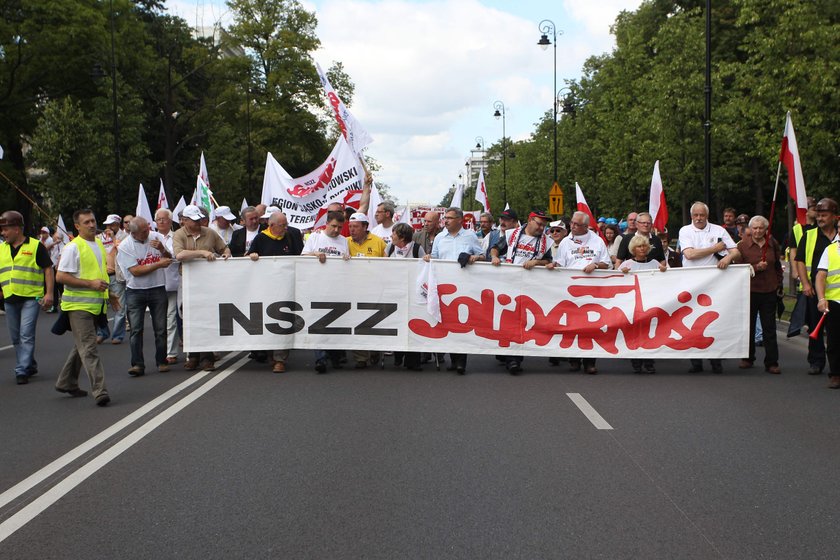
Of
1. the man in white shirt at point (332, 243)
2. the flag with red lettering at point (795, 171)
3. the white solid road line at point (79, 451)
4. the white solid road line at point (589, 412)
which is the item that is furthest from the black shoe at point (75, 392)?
the flag with red lettering at point (795, 171)

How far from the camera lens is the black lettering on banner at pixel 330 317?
11305 millimetres

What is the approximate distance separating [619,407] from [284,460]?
11.5 feet

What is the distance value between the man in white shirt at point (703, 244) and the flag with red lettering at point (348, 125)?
6.27 meters

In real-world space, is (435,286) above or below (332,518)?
above

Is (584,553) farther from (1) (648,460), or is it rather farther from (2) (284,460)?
(2) (284,460)

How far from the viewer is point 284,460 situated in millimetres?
6477

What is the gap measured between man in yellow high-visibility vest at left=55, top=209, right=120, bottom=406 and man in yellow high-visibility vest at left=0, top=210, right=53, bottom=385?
5.63 ft

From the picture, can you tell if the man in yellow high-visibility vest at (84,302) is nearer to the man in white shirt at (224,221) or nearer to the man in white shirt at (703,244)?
the man in white shirt at (224,221)

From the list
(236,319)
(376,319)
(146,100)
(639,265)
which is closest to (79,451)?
(236,319)

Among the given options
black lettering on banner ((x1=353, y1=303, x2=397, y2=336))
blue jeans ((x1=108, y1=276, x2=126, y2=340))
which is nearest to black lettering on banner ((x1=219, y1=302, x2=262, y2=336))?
black lettering on banner ((x1=353, y1=303, x2=397, y2=336))

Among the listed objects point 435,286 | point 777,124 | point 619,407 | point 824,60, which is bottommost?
point 619,407

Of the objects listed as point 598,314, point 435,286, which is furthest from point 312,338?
point 598,314

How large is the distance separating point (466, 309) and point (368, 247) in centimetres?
152

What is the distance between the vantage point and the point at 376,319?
11305 mm
